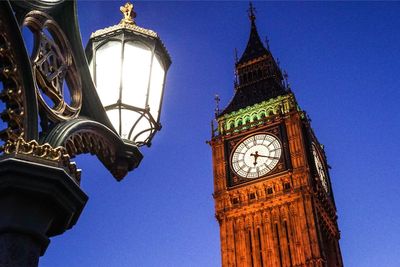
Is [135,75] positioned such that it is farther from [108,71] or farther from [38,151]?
[38,151]

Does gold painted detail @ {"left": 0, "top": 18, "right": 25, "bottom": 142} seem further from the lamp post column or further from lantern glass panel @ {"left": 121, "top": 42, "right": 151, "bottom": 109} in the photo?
lantern glass panel @ {"left": 121, "top": 42, "right": 151, "bottom": 109}

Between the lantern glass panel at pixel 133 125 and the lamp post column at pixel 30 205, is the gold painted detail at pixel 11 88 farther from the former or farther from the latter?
the lantern glass panel at pixel 133 125

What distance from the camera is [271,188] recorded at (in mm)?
43625

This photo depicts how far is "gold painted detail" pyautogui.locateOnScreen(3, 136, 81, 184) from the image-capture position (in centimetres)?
338

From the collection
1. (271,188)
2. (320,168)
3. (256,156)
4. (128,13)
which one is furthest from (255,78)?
(128,13)

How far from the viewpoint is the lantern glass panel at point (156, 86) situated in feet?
15.2

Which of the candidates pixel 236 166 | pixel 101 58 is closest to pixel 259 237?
A: pixel 236 166

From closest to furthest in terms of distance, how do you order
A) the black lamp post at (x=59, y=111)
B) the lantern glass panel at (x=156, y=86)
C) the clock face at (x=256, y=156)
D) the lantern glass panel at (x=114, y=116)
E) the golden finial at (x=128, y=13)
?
the black lamp post at (x=59, y=111) → the lantern glass panel at (x=114, y=116) → the lantern glass panel at (x=156, y=86) → the golden finial at (x=128, y=13) → the clock face at (x=256, y=156)

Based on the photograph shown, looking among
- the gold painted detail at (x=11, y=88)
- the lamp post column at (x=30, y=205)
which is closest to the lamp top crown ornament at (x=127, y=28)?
the gold painted detail at (x=11, y=88)

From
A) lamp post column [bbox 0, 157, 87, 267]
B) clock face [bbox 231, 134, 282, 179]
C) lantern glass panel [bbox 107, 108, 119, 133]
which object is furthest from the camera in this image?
clock face [bbox 231, 134, 282, 179]

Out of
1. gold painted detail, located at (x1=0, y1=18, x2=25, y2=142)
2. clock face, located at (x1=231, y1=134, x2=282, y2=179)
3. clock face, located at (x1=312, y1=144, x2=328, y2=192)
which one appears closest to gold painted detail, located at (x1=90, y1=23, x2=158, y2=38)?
gold painted detail, located at (x1=0, y1=18, x2=25, y2=142)

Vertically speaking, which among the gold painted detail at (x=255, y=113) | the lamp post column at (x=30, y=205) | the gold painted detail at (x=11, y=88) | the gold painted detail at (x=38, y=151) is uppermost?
the gold painted detail at (x=255, y=113)

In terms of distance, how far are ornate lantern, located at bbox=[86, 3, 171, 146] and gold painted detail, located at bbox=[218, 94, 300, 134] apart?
42840 mm

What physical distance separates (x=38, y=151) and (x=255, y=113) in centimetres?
4585
